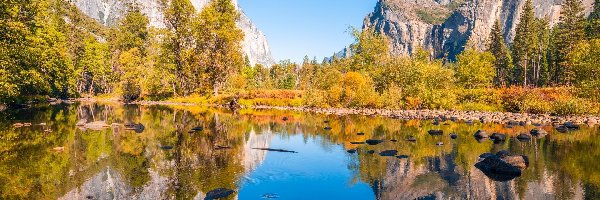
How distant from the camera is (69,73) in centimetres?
6938

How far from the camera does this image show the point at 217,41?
6781cm

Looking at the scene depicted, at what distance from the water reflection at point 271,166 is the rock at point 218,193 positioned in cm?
26

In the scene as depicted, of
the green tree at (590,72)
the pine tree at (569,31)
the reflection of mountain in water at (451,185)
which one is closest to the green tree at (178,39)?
the green tree at (590,72)

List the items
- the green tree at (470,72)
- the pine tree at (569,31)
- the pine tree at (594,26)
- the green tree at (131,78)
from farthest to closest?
1. the pine tree at (569,31)
2. the pine tree at (594,26)
3. the green tree at (131,78)
4. the green tree at (470,72)

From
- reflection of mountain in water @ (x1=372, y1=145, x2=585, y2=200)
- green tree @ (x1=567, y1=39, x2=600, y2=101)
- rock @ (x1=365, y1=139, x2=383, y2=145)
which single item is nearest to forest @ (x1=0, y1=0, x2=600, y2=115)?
green tree @ (x1=567, y1=39, x2=600, y2=101)

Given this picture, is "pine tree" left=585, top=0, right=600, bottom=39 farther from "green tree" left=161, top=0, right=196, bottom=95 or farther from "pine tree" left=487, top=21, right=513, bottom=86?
"green tree" left=161, top=0, right=196, bottom=95

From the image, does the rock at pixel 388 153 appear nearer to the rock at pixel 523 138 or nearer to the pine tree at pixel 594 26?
the rock at pixel 523 138

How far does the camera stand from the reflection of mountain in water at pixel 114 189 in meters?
12.3

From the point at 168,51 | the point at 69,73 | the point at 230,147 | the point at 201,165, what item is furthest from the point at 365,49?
the point at 201,165

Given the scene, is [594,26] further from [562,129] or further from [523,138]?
[523,138]

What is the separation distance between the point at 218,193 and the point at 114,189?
12.2 ft

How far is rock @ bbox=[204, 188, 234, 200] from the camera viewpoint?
40.0 feet

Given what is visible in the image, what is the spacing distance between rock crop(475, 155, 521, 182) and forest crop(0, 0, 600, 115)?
30351 millimetres

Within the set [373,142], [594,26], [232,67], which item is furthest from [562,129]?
[594,26]
